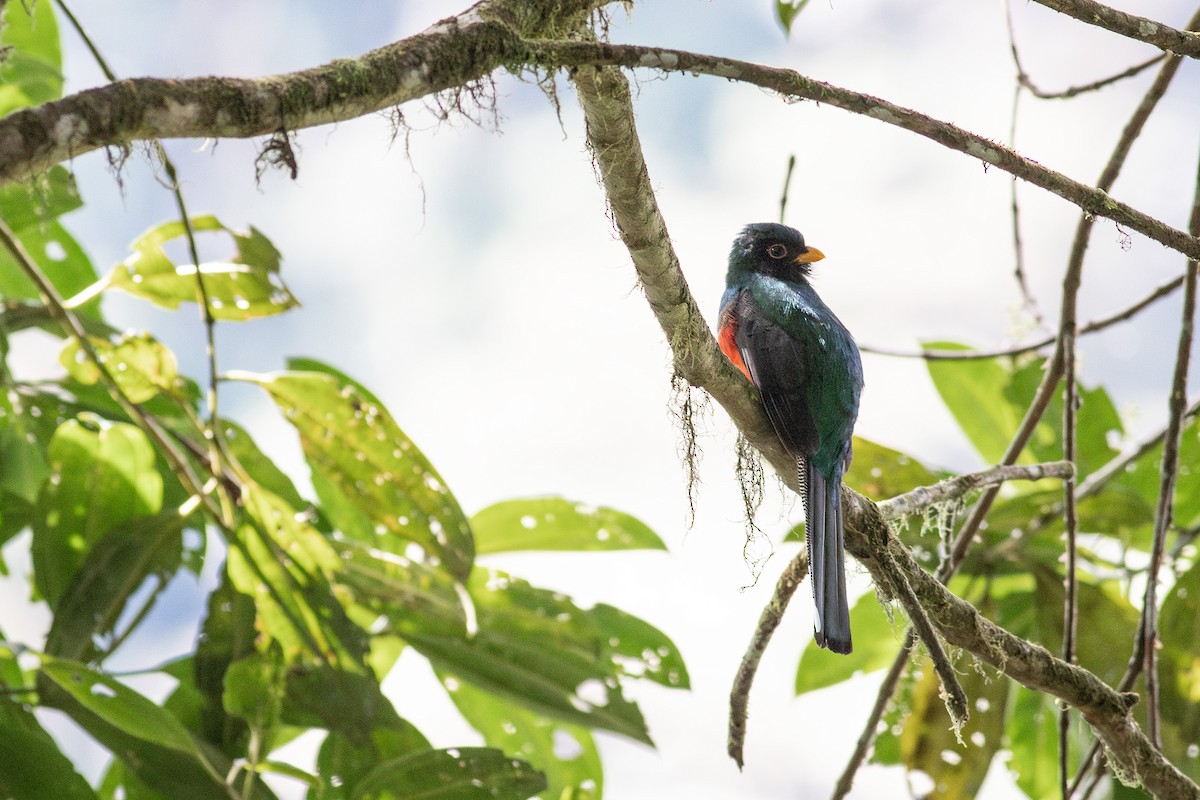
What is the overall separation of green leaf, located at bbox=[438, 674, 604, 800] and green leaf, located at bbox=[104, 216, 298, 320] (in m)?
1.37

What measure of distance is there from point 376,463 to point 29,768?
3.59ft

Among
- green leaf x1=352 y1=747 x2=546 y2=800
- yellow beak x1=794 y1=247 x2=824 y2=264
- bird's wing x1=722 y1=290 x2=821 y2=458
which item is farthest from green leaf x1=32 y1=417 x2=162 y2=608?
yellow beak x1=794 y1=247 x2=824 y2=264

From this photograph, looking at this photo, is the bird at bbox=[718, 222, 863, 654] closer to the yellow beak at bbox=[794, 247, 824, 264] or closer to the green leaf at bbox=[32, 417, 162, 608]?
the yellow beak at bbox=[794, 247, 824, 264]

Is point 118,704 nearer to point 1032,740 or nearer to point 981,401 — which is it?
point 981,401

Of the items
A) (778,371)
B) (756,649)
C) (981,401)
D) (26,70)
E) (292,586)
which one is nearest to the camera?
(756,649)

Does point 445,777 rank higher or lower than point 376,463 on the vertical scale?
lower

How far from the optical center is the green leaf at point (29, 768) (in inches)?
101

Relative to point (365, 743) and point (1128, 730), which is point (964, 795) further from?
point (365, 743)

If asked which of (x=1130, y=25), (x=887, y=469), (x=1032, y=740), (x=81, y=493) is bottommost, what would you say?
(x=81, y=493)

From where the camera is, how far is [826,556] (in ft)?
8.00

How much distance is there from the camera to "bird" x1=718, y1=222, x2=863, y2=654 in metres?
2.44

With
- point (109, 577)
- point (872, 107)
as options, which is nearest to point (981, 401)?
point (872, 107)

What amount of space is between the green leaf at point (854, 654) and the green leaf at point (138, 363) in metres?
2.26

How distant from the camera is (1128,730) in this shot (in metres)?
2.64
